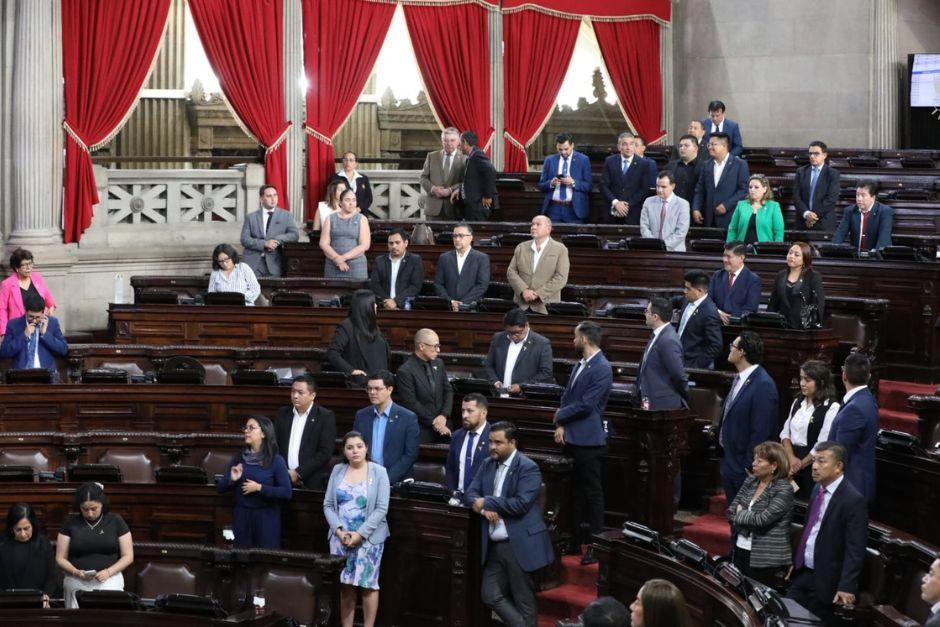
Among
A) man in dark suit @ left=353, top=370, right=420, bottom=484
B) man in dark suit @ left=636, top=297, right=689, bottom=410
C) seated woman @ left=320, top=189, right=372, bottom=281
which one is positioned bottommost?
man in dark suit @ left=353, top=370, right=420, bottom=484

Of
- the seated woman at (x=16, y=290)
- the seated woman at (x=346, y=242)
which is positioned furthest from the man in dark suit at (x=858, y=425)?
the seated woman at (x=16, y=290)

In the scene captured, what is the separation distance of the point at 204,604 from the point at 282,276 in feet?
18.7

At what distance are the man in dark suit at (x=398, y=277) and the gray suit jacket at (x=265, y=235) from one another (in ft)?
4.83

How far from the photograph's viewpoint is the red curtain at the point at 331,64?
1338cm

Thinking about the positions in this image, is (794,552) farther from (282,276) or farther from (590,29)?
(590,29)

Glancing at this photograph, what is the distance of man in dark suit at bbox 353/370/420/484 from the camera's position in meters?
7.65

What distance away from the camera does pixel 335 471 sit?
729cm

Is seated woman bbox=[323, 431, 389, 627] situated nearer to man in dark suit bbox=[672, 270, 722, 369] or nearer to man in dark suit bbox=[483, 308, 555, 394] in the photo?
man in dark suit bbox=[483, 308, 555, 394]

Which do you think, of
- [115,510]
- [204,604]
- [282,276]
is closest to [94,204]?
[282,276]

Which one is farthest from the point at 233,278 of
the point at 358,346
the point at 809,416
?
the point at 809,416

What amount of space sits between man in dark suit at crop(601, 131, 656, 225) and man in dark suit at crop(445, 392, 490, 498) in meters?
4.74

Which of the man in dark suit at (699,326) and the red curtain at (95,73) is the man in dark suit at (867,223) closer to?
the man in dark suit at (699,326)

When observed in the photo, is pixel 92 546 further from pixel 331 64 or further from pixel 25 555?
pixel 331 64

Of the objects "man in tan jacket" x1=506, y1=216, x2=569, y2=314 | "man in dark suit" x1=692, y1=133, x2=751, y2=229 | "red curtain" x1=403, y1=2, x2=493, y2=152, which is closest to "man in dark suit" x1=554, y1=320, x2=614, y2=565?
"man in tan jacket" x1=506, y1=216, x2=569, y2=314
